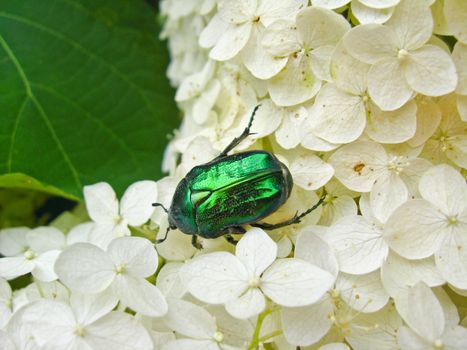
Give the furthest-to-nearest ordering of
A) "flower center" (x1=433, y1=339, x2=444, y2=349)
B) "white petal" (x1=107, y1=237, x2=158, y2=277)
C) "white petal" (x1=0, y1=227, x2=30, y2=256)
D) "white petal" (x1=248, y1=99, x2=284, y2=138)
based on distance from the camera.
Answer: "white petal" (x1=0, y1=227, x2=30, y2=256) → "white petal" (x1=248, y1=99, x2=284, y2=138) → "white petal" (x1=107, y1=237, x2=158, y2=277) → "flower center" (x1=433, y1=339, x2=444, y2=349)

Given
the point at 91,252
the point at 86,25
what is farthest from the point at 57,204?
the point at 91,252

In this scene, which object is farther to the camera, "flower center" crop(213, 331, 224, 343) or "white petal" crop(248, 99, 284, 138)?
"white petal" crop(248, 99, 284, 138)

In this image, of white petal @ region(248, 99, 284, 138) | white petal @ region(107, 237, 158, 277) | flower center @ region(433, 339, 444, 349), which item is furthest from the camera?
white petal @ region(248, 99, 284, 138)

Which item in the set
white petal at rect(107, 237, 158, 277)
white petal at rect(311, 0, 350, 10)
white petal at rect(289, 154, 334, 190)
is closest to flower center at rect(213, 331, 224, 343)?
white petal at rect(107, 237, 158, 277)

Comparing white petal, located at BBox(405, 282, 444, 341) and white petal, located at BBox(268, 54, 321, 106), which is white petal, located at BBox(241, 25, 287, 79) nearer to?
white petal, located at BBox(268, 54, 321, 106)

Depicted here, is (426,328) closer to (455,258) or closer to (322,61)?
(455,258)

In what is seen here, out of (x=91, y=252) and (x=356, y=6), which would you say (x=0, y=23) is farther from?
(x=356, y=6)

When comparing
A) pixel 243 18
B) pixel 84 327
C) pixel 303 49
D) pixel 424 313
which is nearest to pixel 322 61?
pixel 303 49
